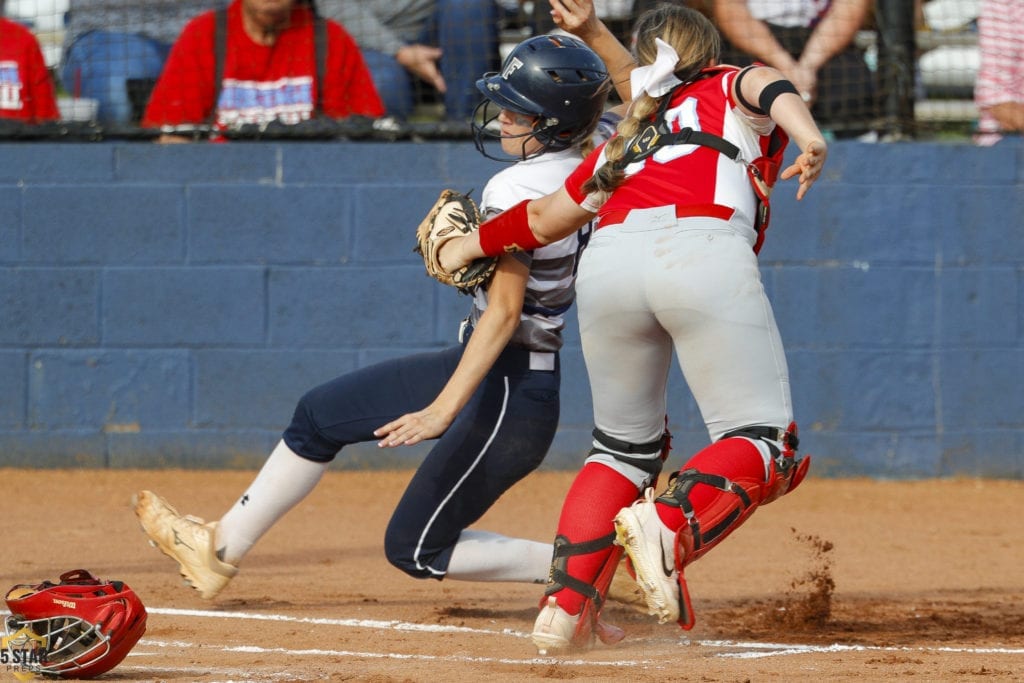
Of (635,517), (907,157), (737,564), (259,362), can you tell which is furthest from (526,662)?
(907,157)

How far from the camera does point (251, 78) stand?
7.66 meters

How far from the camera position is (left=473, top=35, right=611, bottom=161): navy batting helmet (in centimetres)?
388

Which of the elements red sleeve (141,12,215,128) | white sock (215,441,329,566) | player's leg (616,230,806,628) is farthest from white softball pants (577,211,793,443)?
red sleeve (141,12,215,128)

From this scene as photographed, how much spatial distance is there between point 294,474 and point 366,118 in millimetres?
3476

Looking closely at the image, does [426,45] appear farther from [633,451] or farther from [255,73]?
[633,451]

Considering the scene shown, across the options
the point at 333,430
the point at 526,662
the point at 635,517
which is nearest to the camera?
the point at 635,517

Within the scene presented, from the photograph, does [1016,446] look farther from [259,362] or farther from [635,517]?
[635,517]

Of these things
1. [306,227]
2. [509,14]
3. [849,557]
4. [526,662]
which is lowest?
[849,557]

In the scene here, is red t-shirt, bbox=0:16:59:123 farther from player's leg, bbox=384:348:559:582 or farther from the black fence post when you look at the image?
the black fence post

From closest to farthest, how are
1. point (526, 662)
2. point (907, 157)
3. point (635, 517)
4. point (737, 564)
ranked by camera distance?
1. point (635, 517)
2. point (526, 662)
3. point (737, 564)
4. point (907, 157)

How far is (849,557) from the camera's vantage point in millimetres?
5941

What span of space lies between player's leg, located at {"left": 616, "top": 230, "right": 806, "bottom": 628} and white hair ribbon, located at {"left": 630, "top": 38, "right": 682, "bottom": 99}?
1.28 feet

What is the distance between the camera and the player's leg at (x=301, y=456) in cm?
428

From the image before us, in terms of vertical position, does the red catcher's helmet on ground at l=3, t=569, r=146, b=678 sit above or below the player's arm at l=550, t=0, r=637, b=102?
below
